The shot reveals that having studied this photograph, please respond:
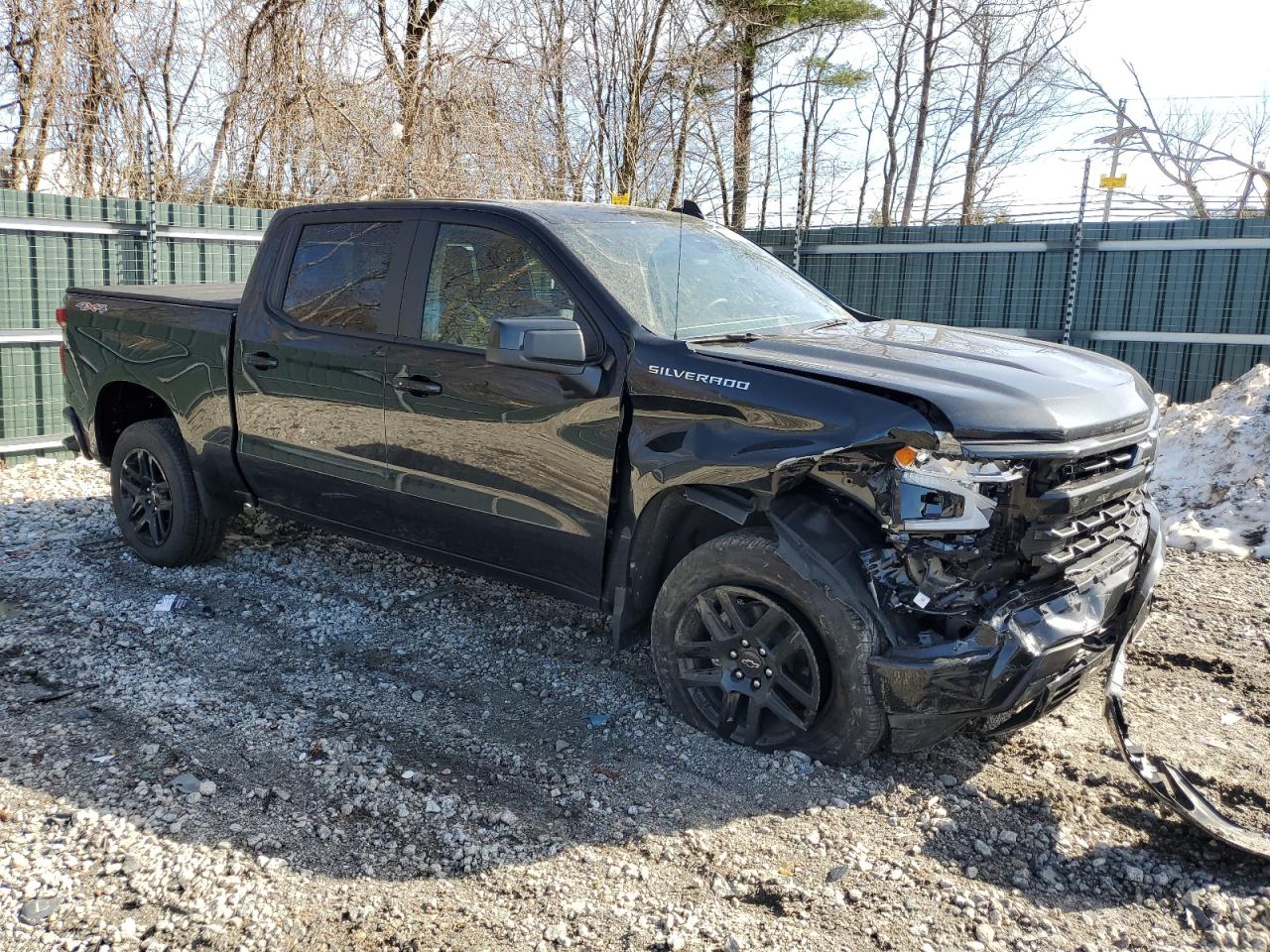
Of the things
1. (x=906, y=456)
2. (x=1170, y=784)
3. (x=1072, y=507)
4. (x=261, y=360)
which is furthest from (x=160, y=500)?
(x=1170, y=784)

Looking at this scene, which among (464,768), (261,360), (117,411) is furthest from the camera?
(117,411)

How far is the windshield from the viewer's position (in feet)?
12.7

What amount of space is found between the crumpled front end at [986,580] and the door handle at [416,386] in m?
1.94

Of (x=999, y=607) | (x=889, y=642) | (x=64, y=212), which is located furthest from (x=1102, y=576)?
(x=64, y=212)

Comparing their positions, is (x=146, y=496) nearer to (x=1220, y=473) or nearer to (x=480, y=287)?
(x=480, y=287)

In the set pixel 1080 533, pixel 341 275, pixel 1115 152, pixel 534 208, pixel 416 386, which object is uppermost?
pixel 1115 152

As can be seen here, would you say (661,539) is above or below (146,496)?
above

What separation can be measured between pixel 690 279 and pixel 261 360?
2.15 metres

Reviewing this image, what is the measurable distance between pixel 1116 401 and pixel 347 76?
13400 mm

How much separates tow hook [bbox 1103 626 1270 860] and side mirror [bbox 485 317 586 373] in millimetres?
2144

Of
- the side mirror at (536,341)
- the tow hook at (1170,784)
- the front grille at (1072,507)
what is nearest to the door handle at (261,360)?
the side mirror at (536,341)

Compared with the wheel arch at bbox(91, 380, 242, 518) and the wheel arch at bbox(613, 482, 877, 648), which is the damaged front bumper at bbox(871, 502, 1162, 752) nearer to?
the wheel arch at bbox(613, 482, 877, 648)

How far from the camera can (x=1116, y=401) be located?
336 centimetres

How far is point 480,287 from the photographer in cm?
411
